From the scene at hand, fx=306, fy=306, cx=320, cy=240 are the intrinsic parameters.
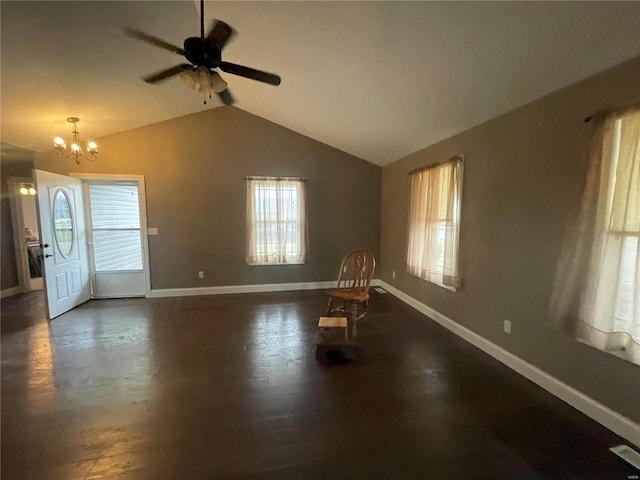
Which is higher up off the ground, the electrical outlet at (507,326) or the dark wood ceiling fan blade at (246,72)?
the dark wood ceiling fan blade at (246,72)

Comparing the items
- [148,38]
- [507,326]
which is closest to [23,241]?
[148,38]

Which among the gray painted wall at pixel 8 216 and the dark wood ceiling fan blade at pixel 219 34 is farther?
the gray painted wall at pixel 8 216

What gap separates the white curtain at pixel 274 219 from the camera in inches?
205

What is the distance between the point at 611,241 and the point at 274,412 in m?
2.44

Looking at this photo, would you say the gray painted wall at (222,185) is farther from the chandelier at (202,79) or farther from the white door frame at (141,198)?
the chandelier at (202,79)

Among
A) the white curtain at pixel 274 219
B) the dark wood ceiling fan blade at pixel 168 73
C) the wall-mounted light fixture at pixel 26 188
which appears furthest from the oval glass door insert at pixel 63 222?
the dark wood ceiling fan blade at pixel 168 73

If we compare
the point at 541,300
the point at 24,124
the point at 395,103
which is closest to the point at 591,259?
the point at 541,300

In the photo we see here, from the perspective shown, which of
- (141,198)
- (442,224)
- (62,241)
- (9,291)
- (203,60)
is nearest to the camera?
(203,60)

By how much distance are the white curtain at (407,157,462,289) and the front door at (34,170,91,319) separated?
16.1 feet

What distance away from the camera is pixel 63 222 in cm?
435

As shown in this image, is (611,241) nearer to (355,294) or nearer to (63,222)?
(355,294)

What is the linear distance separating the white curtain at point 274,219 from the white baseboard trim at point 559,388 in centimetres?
278

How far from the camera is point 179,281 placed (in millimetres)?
5180

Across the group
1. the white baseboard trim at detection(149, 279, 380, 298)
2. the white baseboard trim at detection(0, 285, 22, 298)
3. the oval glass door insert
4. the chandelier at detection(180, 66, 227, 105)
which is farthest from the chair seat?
the white baseboard trim at detection(0, 285, 22, 298)
